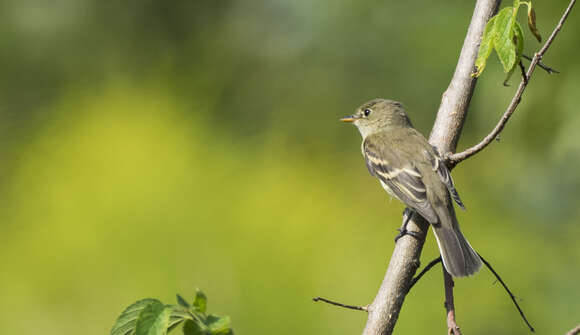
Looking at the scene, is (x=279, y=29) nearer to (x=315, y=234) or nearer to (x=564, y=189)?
(x=315, y=234)

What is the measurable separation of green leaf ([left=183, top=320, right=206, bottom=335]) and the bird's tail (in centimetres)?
119

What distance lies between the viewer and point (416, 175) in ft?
10.9

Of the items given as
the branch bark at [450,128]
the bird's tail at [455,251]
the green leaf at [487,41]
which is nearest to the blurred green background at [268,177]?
the bird's tail at [455,251]

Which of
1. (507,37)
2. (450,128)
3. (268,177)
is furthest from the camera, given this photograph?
(268,177)

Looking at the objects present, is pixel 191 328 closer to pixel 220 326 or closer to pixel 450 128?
pixel 220 326

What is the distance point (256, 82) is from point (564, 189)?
5.20 m

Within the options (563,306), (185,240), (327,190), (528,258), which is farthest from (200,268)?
(563,306)

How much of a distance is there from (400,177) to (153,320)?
2.12 m

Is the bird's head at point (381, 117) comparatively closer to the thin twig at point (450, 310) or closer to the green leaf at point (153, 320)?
the thin twig at point (450, 310)

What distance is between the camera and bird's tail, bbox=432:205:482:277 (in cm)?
260

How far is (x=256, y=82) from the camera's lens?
856 centimetres

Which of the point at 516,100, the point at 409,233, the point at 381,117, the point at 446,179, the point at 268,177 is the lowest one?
the point at 409,233

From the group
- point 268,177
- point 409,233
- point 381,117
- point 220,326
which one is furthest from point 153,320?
point 268,177

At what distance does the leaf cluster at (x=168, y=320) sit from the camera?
145 cm
